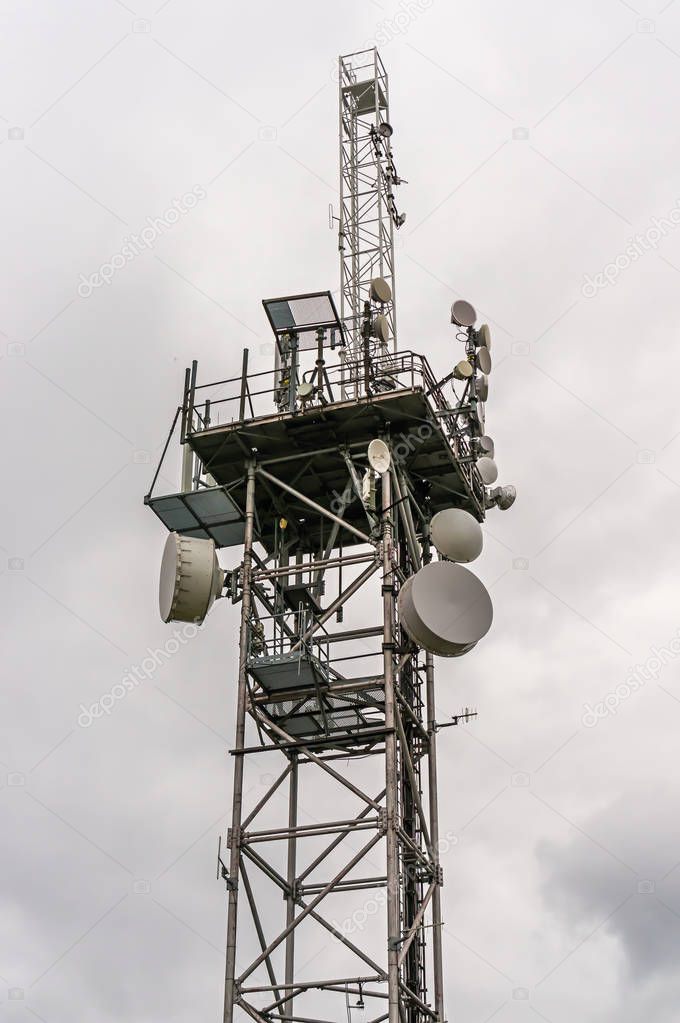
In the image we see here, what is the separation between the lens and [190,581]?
31.9m

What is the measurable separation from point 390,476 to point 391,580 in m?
2.79

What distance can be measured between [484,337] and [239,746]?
13.1 m

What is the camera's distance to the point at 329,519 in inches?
1379

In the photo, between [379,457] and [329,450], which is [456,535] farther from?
[329,450]

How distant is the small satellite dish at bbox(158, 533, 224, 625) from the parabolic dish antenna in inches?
183

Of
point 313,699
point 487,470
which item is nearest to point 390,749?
point 313,699

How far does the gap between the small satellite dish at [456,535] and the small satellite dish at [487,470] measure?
2534 mm

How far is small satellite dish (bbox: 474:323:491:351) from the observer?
36469 millimetres

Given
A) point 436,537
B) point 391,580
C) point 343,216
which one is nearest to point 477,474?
point 436,537

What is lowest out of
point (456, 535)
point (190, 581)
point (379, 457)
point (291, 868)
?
point (291, 868)

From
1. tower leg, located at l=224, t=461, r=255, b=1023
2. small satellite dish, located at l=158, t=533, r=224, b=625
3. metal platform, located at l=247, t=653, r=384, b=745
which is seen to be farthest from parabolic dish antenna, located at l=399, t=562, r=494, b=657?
small satellite dish, located at l=158, t=533, r=224, b=625

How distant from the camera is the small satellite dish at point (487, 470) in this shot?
3566 cm

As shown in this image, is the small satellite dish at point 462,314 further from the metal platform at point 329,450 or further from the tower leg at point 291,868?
the tower leg at point 291,868

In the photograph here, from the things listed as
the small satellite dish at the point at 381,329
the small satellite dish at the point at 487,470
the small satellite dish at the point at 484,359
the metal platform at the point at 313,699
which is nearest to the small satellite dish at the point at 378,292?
the small satellite dish at the point at 381,329
